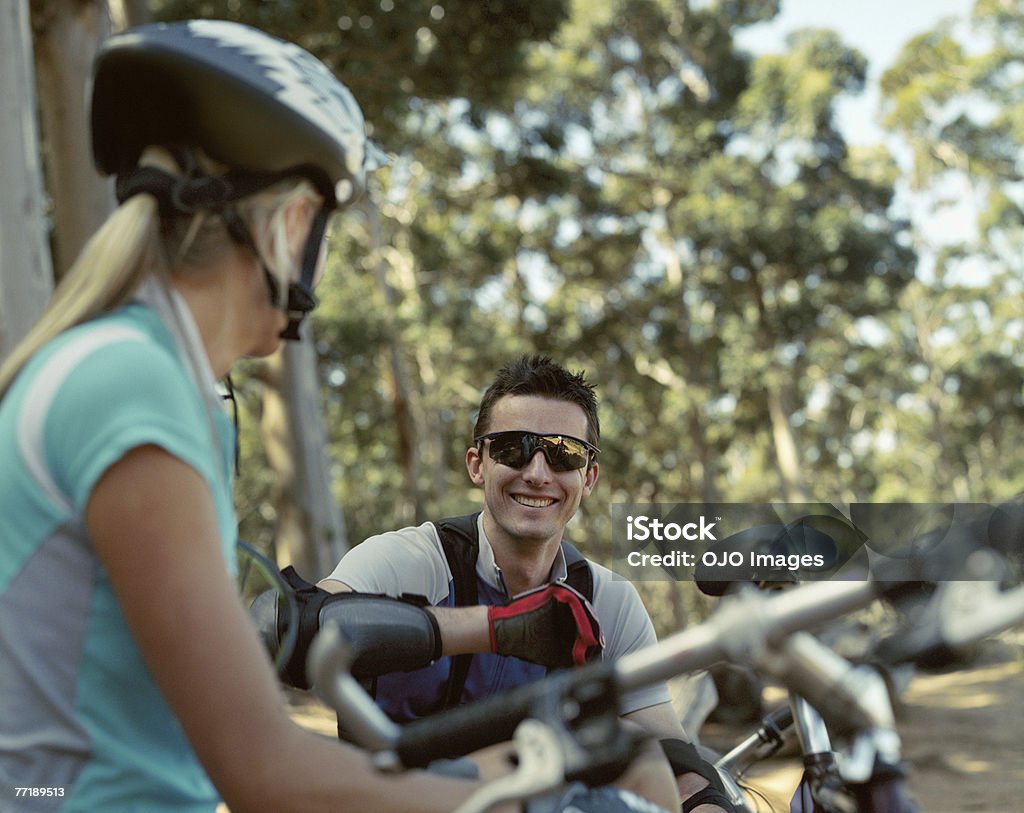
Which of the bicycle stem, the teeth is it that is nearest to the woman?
the bicycle stem

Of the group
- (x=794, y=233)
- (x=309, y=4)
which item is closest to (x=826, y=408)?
(x=794, y=233)

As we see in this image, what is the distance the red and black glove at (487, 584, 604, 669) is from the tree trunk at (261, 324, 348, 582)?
9.31 m

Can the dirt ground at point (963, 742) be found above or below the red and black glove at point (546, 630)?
below

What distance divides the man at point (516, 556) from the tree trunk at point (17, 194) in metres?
3.60

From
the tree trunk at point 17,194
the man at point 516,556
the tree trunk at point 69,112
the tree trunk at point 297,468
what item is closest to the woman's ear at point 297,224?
the man at point 516,556

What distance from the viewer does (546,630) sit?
64.5 inches

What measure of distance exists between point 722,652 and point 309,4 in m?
10.6

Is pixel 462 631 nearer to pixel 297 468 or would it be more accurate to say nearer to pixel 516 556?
pixel 516 556

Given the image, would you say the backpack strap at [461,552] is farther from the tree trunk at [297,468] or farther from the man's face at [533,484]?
the tree trunk at [297,468]

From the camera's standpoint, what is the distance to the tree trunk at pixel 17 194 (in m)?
5.66

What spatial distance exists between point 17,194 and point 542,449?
13.7 feet

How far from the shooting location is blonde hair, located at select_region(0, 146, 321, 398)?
3.94 feet

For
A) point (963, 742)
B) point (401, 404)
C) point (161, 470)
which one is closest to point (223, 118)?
point (161, 470)

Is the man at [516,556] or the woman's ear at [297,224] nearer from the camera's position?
the woman's ear at [297,224]
